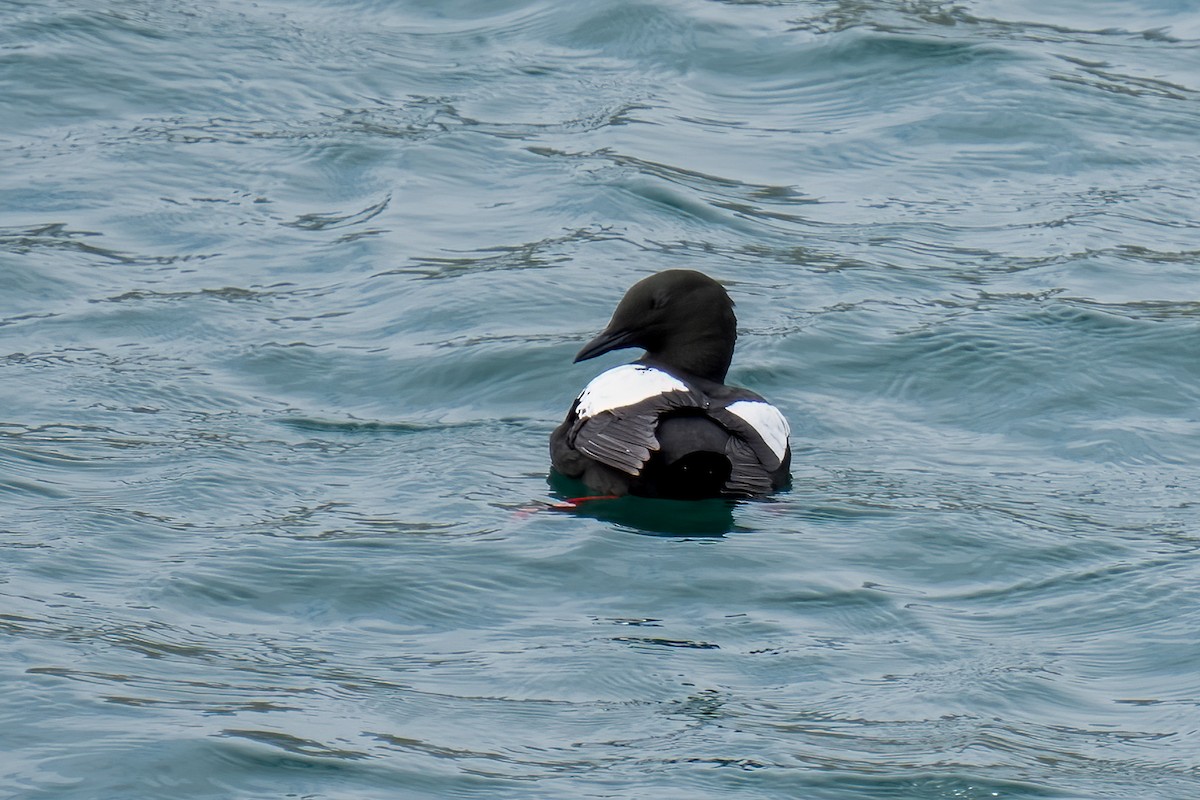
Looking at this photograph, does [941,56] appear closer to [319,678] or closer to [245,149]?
[245,149]

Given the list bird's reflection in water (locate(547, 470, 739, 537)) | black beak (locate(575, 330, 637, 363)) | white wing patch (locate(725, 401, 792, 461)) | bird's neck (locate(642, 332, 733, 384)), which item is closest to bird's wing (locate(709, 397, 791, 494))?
white wing patch (locate(725, 401, 792, 461))

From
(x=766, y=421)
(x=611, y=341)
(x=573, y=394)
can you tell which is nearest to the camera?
(x=766, y=421)

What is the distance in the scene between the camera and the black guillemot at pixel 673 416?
636 cm

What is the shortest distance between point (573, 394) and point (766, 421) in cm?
130

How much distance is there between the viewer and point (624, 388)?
6.76 metres

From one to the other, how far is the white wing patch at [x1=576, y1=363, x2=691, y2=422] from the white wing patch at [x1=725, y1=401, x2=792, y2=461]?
28 millimetres

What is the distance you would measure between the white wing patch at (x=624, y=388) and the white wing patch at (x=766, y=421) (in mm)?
28

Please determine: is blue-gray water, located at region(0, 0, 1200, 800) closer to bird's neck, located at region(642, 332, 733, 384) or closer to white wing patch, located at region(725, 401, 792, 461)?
white wing patch, located at region(725, 401, 792, 461)

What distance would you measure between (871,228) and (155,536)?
4.73 m

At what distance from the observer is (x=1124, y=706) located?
5039 millimetres

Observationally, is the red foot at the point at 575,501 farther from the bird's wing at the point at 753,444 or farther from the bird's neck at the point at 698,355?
the bird's neck at the point at 698,355

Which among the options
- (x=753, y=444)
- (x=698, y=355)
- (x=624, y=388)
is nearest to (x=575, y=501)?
(x=624, y=388)

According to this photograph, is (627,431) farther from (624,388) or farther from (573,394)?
(573,394)

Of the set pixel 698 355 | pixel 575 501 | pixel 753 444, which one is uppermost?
pixel 698 355
